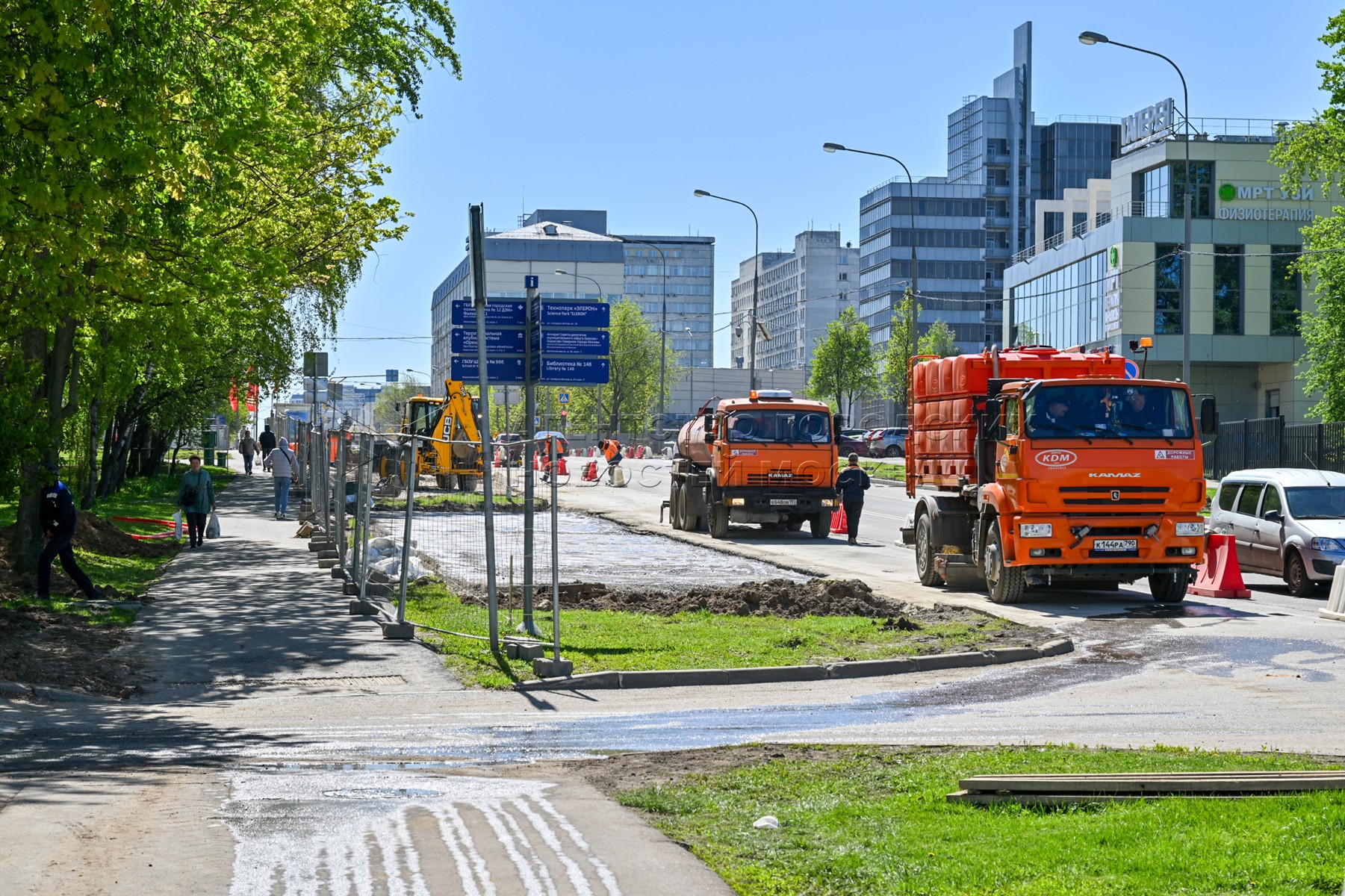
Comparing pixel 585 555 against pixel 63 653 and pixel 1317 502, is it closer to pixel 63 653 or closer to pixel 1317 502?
pixel 1317 502

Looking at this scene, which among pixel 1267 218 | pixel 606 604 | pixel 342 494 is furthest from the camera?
pixel 1267 218

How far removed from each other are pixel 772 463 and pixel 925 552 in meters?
9.74

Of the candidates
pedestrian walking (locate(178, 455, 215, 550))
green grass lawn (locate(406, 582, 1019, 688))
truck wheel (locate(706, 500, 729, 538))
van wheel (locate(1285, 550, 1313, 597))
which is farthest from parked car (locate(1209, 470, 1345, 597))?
pedestrian walking (locate(178, 455, 215, 550))

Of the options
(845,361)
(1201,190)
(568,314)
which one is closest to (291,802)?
(568,314)

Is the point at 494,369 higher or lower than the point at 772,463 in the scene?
higher

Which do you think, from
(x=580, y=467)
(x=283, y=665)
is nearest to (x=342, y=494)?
(x=283, y=665)

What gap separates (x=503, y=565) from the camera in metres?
15.6

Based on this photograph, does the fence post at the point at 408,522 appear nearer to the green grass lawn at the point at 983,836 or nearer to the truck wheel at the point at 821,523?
the green grass lawn at the point at 983,836

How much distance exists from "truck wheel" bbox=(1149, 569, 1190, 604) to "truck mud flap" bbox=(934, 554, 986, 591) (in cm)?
224

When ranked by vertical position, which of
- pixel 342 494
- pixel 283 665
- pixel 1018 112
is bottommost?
pixel 283 665

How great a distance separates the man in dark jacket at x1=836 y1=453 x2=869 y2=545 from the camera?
29.0 metres

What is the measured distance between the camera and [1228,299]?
227 ft

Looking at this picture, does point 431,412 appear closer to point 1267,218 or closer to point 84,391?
point 84,391

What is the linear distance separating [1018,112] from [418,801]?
141060 mm
